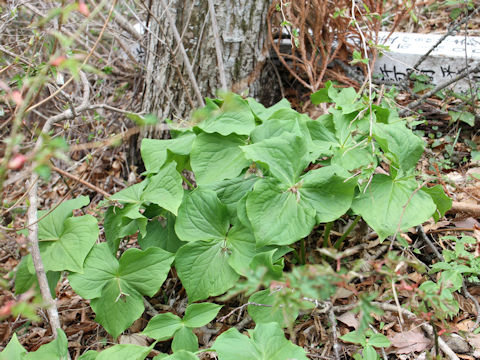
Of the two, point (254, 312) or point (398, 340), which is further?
point (398, 340)

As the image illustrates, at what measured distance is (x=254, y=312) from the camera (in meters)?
1.73

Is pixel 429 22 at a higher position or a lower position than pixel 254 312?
higher

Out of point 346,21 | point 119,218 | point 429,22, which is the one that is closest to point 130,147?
point 119,218

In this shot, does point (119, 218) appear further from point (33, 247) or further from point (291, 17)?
point (291, 17)

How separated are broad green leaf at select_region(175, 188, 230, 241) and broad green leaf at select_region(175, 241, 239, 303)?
0.05m

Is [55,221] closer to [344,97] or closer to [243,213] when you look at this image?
[243,213]

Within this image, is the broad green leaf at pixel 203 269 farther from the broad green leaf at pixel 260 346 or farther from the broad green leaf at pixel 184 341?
the broad green leaf at pixel 260 346

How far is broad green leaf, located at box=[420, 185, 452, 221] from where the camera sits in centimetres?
177

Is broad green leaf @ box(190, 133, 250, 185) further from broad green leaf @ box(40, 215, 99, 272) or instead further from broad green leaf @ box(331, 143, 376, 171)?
broad green leaf @ box(40, 215, 99, 272)

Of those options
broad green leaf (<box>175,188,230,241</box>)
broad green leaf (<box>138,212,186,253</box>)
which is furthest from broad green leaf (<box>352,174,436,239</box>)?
broad green leaf (<box>138,212,186,253</box>)

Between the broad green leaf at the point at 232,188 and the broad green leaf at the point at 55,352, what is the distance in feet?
2.88

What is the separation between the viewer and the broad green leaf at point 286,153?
5.91 ft

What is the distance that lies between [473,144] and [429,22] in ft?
5.41

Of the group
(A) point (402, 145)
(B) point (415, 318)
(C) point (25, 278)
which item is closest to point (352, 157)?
(A) point (402, 145)
